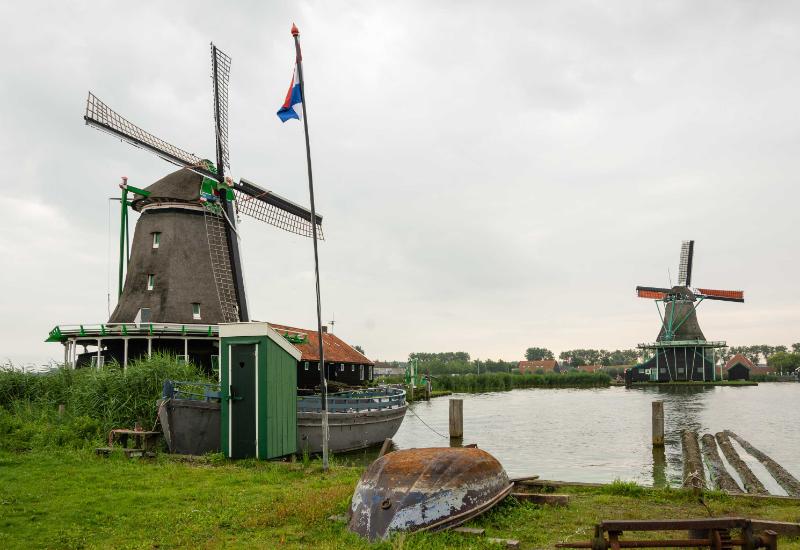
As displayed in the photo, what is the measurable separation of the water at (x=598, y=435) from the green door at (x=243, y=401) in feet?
24.4

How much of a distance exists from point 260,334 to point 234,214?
17.8m

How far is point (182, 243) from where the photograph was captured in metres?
29.6

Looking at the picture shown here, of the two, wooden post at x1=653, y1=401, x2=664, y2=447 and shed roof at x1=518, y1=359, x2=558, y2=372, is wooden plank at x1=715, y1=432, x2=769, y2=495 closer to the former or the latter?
wooden post at x1=653, y1=401, x2=664, y2=447

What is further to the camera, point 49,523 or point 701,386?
point 701,386

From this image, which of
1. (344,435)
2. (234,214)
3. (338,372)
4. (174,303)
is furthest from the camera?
(338,372)

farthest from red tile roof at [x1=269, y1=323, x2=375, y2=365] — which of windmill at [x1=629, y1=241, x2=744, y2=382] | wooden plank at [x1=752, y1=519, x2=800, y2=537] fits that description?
windmill at [x1=629, y1=241, x2=744, y2=382]

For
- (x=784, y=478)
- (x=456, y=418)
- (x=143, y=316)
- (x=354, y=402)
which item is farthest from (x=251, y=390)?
(x=143, y=316)

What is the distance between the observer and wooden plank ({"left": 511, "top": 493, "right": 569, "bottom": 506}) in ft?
31.9

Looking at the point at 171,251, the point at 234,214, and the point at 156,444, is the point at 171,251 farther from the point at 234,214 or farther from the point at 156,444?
the point at 156,444

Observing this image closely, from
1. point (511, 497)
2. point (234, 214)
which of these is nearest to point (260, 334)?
point (511, 497)

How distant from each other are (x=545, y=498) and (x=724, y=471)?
7.83 m

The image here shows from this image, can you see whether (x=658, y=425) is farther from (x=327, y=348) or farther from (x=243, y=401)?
(x=327, y=348)

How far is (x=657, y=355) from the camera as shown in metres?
91.6

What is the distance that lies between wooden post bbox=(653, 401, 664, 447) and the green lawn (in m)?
11.9
